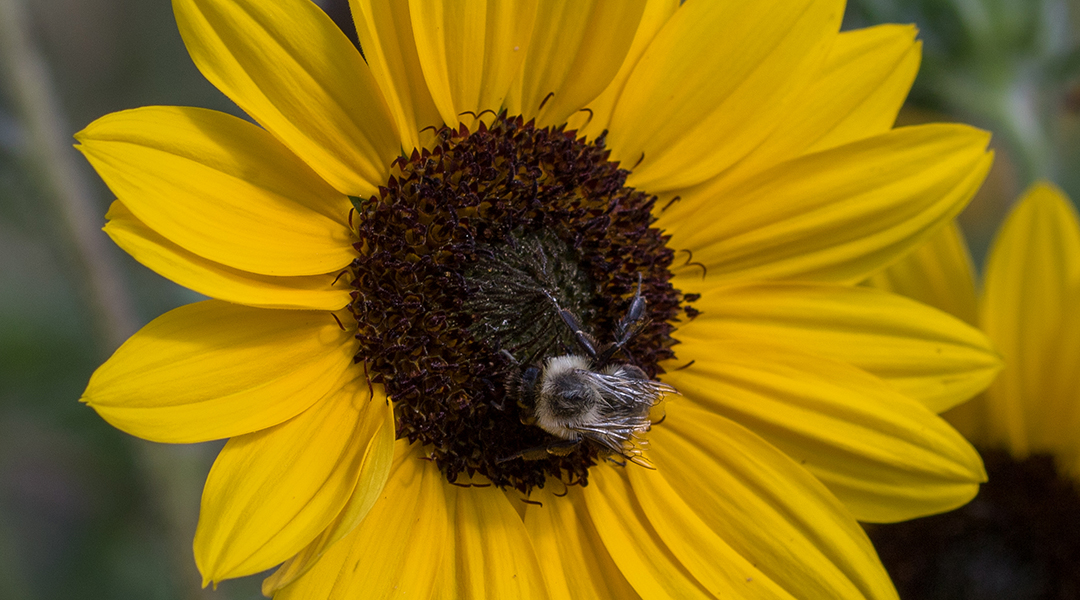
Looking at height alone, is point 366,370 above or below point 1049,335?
above

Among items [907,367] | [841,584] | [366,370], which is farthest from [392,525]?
[907,367]

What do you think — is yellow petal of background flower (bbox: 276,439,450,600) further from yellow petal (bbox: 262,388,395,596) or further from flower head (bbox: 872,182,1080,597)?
flower head (bbox: 872,182,1080,597)

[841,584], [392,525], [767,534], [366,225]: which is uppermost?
[366,225]

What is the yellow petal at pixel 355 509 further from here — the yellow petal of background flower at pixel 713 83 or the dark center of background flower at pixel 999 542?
the dark center of background flower at pixel 999 542

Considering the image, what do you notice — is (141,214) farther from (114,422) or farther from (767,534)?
(767,534)

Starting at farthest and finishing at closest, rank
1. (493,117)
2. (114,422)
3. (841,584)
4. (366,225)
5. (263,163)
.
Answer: (841,584)
(493,117)
(366,225)
(263,163)
(114,422)

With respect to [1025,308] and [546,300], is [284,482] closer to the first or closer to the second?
[546,300]
